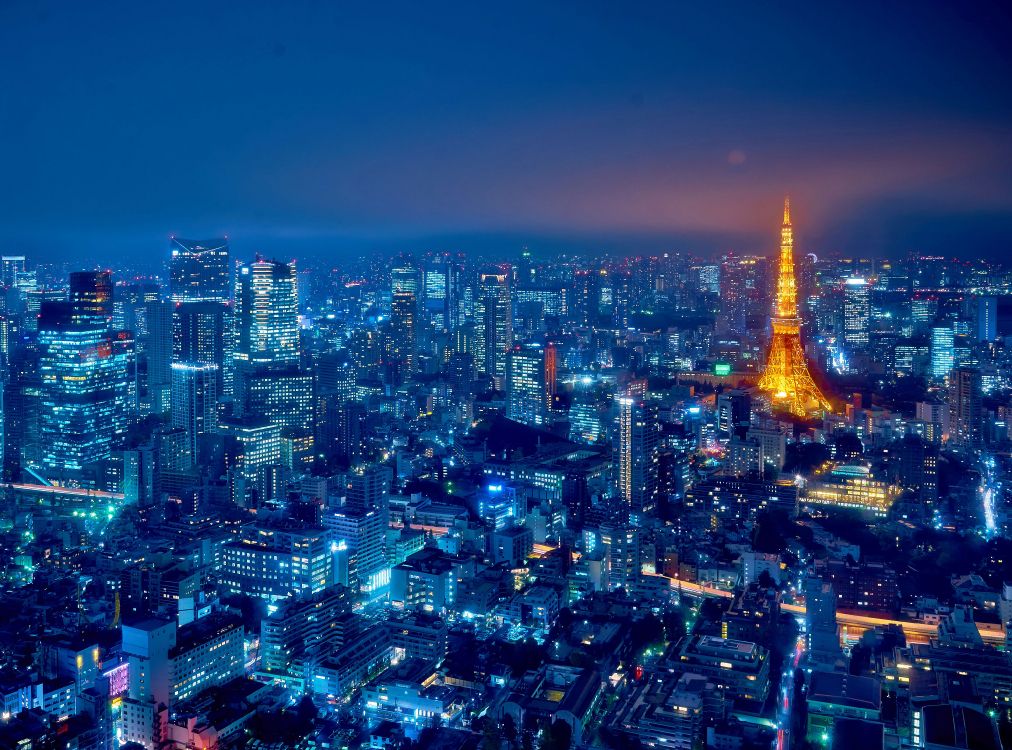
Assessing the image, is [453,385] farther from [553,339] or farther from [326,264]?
[326,264]

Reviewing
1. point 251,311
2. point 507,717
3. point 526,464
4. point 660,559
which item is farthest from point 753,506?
point 251,311

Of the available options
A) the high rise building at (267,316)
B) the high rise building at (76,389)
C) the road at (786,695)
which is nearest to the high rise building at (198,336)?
the high rise building at (267,316)

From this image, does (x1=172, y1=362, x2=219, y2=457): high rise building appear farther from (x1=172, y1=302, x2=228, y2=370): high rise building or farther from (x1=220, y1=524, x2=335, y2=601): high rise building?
(x1=220, y1=524, x2=335, y2=601): high rise building

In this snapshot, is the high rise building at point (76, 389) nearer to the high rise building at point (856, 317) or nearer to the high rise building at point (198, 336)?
the high rise building at point (198, 336)

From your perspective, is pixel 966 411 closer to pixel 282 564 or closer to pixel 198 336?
pixel 282 564

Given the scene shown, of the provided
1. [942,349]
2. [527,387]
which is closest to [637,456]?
[527,387]

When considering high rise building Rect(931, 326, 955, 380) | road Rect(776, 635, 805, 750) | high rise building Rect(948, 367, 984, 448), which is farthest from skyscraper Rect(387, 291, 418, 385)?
road Rect(776, 635, 805, 750)
